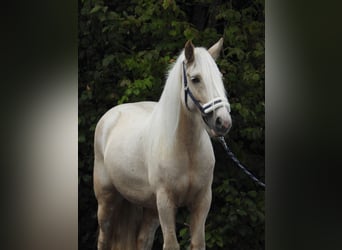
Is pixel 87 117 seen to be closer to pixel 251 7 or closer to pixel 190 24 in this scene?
pixel 190 24

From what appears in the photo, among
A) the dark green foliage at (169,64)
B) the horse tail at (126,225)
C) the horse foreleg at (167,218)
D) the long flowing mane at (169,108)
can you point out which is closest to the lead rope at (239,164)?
the dark green foliage at (169,64)

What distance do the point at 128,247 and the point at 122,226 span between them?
13cm

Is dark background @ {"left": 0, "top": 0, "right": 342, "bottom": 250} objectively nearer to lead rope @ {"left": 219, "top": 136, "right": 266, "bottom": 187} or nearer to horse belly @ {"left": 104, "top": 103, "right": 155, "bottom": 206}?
horse belly @ {"left": 104, "top": 103, "right": 155, "bottom": 206}

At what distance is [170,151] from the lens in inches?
195

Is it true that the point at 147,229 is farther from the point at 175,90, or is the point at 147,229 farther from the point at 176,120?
the point at 175,90

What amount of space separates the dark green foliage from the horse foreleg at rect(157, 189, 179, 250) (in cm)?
34

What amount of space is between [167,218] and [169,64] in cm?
95

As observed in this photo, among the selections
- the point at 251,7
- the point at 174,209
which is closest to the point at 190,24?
the point at 251,7

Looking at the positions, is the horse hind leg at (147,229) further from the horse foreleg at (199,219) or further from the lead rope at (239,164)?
the lead rope at (239,164)

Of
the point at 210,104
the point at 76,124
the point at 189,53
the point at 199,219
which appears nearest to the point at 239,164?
the point at 199,219

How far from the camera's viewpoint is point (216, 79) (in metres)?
4.79

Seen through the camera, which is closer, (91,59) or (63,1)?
(63,1)

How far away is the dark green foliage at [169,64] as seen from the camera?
5.39m

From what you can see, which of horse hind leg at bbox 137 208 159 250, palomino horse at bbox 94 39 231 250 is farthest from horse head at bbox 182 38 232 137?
horse hind leg at bbox 137 208 159 250
